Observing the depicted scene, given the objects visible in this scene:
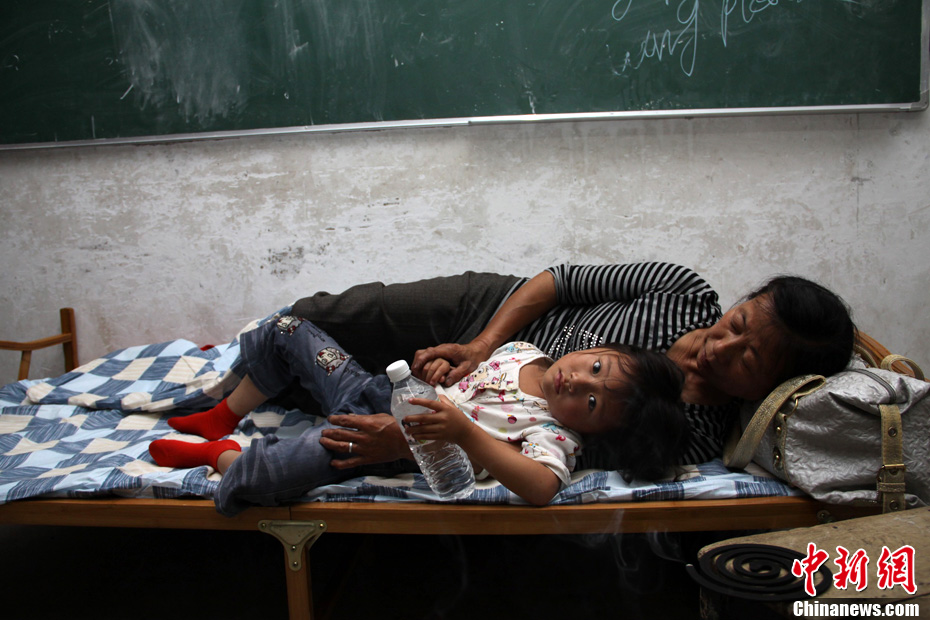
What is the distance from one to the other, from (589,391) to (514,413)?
0.67 ft

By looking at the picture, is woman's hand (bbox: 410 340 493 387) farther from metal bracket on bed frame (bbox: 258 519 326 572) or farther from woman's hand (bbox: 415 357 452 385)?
metal bracket on bed frame (bbox: 258 519 326 572)

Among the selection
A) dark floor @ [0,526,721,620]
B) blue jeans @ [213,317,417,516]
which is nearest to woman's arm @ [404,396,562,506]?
blue jeans @ [213,317,417,516]

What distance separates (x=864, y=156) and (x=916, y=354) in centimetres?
90

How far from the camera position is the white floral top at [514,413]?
1435mm

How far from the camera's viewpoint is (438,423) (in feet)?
4.04

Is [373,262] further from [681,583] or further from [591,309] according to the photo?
[681,583]

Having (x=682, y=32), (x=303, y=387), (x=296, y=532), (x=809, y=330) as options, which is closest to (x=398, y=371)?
(x=296, y=532)

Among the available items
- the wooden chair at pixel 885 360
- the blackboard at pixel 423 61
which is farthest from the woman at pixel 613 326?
the blackboard at pixel 423 61

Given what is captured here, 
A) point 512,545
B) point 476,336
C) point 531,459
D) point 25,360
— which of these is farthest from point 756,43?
point 25,360

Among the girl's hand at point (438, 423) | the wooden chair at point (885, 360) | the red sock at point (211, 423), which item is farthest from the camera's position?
the red sock at point (211, 423)

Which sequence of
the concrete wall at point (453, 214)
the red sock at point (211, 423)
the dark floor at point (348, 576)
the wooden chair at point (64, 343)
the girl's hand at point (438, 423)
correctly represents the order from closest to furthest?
the girl's hand at point (438, 423) → the dark floor at point (348, 576) → the red sock at point (211, 423) → the concrete wall at point (453, 214) → the wooden chair at point (64, 343)

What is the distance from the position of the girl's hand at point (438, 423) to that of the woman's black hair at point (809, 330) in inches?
33.2

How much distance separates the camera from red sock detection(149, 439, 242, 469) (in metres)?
1.64

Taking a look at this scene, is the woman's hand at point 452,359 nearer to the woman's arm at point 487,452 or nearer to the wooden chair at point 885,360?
the woman's arm at point 487,452
